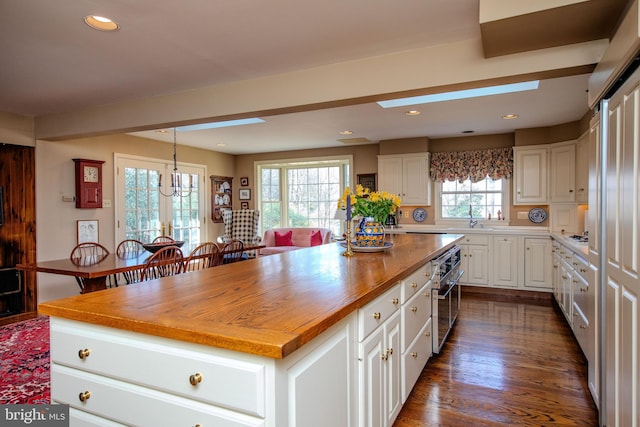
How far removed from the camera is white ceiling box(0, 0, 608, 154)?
6.72 ft

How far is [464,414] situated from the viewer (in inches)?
89.3

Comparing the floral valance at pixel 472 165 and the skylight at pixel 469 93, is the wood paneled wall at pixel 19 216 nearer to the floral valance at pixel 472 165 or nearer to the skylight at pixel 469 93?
the skylight at pixel 469 93

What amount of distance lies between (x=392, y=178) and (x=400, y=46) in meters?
3.76

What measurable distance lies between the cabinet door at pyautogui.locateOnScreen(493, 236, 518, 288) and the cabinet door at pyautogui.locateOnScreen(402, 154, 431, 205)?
1240mm

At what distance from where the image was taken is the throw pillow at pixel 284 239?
7043 millimetres

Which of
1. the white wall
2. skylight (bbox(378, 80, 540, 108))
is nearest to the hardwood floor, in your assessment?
skylight (bbox(378, 80, 540, 108))

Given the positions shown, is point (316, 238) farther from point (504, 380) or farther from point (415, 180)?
point (504, 380)

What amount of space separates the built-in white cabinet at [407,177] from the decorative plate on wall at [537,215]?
4.80 ft

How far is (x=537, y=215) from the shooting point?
5488mm

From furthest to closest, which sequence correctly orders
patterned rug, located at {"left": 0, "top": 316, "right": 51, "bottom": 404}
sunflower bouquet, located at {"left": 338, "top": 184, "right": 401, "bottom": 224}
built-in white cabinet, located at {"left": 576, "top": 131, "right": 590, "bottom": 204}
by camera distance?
built-in white cabinet, located at {"left": 576, "top": 131, "right": 590, "bottom": 204}
sunflower bouquet, located at {"left": 338, "top": 184, "right": 401, "bottom": 224}
patterned rug, located at {"left": 0, "top": 316, "right": 51, "bottom": 404}

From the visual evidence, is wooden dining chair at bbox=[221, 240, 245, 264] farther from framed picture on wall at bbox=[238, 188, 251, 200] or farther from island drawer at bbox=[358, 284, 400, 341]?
framed picture on wall at bbox=[238, 188, 251, 200]

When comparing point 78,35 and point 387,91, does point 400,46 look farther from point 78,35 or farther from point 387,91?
point 78,35

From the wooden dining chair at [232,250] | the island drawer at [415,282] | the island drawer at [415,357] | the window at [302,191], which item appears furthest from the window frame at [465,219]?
the island drawer at [415,282]

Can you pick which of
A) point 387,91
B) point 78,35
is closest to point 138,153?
point 78,35
